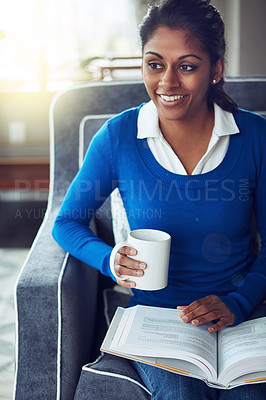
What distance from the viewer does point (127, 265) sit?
3.25ft

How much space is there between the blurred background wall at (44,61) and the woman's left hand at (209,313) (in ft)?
5.92

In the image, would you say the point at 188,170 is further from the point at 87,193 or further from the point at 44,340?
the point at 44,340

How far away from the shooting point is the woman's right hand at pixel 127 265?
972 mm

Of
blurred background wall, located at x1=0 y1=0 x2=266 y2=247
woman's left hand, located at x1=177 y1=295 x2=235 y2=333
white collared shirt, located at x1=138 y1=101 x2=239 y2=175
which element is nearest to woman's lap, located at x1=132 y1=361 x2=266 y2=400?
woman's left hand, located at x1=177 y1=295 x2=235 y2=333

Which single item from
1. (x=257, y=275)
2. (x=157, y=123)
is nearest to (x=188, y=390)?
(x=257, y=275)

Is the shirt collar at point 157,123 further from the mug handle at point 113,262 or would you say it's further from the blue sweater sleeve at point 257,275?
the mug handle at point 113,262

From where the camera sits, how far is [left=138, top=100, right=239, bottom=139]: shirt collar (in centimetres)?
117

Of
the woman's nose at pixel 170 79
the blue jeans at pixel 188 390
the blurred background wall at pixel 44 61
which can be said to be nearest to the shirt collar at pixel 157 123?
the woman's nose at pixel 170 79

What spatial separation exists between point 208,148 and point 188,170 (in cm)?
8

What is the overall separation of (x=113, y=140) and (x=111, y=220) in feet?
1.16

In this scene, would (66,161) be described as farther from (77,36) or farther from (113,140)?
(77,36)

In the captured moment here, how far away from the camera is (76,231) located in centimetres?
118

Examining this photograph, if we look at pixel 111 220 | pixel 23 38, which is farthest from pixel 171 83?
pixel 23 38

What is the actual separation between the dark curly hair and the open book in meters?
0.64
